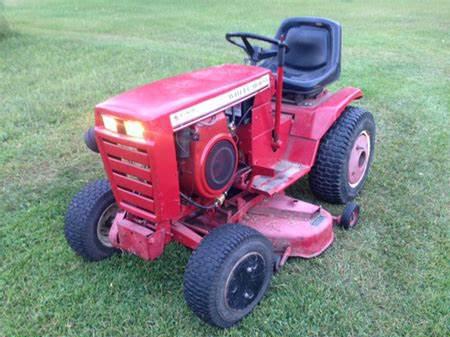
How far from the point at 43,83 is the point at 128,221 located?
4813 millimetres

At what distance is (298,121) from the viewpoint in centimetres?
353

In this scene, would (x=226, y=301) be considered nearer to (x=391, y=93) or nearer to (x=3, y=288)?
(x=3, y=288)

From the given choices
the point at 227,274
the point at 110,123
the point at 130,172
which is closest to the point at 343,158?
the point at 227,274

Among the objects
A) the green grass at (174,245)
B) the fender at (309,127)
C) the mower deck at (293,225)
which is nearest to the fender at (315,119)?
the fender at (309,127)

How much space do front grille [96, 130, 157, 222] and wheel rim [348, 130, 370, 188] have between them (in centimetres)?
176

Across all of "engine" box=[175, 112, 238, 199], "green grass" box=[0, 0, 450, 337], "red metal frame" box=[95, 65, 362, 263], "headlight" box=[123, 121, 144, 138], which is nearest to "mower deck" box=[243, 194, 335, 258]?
"red metal frame" box=[95, 65, 362, 263]

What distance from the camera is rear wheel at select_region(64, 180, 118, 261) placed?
300 centimetres

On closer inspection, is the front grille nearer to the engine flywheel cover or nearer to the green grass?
the engine flywheel cover

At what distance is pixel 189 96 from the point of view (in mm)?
2543

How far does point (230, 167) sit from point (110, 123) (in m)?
0.75

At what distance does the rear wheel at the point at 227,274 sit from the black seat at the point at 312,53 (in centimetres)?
136

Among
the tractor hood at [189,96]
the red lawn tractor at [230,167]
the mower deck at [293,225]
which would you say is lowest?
the mower deck at [293,225]

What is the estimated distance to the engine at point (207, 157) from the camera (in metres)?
2.57

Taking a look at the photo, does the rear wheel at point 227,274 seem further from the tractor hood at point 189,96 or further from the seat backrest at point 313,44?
the seat backrest at point 313,44
